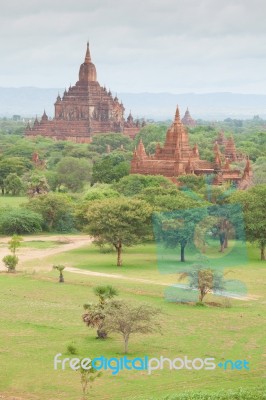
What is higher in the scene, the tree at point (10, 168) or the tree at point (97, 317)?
the tree at point (10, 168)

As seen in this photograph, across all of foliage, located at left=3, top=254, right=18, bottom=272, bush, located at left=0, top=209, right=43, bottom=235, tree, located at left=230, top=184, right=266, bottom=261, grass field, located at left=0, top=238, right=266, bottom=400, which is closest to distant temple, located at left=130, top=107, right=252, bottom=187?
bush, located at left=0, top=209, right=43, bottom=235

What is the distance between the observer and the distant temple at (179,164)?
275 ft

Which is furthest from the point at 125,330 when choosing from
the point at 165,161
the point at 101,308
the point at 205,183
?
the point at 165,161

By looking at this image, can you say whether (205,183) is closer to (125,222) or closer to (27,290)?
(125,222)

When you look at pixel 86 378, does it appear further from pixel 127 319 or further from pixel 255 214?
pixel 255 214

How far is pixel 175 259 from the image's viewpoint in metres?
52.0

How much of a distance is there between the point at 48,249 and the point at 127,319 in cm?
2705

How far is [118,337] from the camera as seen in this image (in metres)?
33.6

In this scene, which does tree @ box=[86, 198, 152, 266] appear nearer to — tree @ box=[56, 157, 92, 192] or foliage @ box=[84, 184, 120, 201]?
foliage @ box=[84, 184, 120, 201]

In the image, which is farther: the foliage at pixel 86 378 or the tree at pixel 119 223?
the tree at pixel 119 223

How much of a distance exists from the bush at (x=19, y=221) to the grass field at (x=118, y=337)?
524 inches

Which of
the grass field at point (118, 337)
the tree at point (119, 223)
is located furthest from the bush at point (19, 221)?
the grass field at point (118, 337)

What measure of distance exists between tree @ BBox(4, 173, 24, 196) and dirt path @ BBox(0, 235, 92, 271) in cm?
2759

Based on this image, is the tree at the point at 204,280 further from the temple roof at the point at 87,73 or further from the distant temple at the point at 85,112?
the temple roof at the point at 87,73
